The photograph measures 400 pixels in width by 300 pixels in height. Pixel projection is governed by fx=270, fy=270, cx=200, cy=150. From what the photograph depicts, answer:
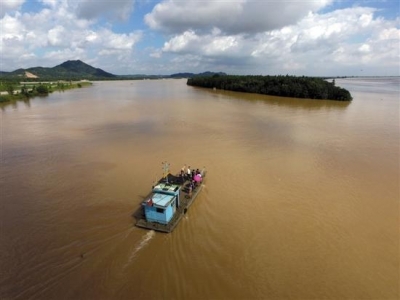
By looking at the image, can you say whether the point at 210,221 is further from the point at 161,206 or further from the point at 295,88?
the point at 295,88

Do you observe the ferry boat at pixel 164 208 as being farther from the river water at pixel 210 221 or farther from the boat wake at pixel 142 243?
the river water at pixel 210 221

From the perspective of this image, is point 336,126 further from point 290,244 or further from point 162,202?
point 162,202

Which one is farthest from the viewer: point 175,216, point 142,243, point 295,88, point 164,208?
point 295,88

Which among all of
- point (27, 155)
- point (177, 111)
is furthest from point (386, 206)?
point (177, 111)

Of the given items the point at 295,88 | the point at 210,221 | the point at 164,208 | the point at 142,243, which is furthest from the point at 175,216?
the point at 295,88

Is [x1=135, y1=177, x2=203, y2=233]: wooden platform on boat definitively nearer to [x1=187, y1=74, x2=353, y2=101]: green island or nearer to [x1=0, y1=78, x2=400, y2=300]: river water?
[x1=0, y1=78, x2=400, y2=300]: river water
